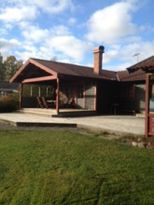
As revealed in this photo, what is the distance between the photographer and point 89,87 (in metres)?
21.5

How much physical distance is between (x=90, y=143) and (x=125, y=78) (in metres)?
13.8

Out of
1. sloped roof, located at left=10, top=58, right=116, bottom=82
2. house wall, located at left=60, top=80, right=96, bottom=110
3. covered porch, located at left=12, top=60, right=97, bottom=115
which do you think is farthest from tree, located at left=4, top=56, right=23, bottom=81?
sloped roof, located at left=10, top=58, right=116, bottom=82

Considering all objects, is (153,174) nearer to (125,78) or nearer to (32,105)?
(125,78)

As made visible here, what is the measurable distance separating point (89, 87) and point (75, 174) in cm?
1559

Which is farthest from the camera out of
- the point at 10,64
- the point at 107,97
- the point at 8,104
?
the point at 10,64

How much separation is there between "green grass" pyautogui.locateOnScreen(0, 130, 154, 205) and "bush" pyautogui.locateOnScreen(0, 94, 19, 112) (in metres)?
13.3

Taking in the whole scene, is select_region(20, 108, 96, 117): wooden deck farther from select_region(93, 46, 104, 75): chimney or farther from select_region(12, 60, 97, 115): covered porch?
select_region(93, 46, 104, 75): chimney

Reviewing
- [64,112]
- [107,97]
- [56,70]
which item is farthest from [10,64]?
[64,112]

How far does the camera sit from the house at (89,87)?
792 inches

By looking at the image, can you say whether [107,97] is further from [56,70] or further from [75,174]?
[75,174]

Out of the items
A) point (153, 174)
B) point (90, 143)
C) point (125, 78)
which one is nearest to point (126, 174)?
point (153, 174)

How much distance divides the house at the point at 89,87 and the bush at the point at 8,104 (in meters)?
0.51

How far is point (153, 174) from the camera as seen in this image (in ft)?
19.8

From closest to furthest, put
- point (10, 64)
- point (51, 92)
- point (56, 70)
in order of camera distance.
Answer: point (56, 70), point (51, 92), point (10, 64)
